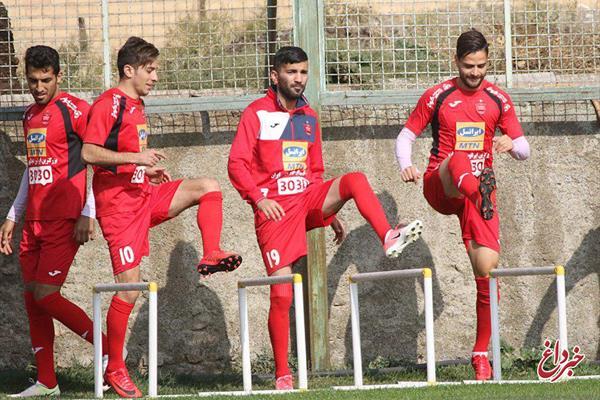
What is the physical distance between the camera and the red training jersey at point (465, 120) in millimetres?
9234

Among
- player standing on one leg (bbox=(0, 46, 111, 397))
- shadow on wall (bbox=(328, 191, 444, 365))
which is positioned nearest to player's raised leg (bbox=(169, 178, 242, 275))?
player standing on one leg (bbox=(0, 46, 111, 397))

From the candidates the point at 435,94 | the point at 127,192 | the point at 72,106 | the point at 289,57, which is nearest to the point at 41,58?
the point at 72,106

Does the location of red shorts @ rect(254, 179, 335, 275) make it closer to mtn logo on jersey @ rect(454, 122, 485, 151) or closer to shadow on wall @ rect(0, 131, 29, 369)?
mtn logo on jersey @ rect(454, 122, 485, 151)

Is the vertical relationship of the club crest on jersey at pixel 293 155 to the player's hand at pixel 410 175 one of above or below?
above

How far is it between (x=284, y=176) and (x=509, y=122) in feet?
5.42

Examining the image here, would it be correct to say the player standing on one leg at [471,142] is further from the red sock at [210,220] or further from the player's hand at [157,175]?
the player's hand at [157,175]

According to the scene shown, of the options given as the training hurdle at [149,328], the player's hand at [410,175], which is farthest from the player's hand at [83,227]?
the player's hand at [410,175]

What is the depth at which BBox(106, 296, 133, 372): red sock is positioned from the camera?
338 inches

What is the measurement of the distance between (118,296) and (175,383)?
1056 mm

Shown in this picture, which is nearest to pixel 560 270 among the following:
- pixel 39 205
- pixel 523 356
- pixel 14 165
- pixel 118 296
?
pixel 523 356

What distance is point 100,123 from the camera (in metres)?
8.61

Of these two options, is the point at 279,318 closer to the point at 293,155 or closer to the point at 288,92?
the point at 293,155

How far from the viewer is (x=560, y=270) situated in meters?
7.76

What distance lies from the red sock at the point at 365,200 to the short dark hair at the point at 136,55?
4.95 ft
